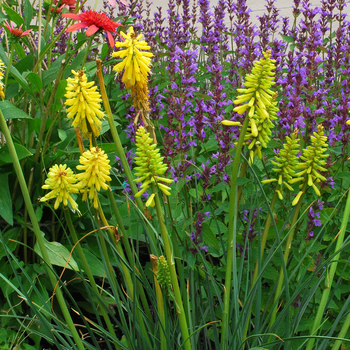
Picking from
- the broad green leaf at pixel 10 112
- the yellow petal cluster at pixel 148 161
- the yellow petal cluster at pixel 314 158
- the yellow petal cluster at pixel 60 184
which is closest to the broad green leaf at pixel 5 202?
the broad green leaf at pixel 10 112

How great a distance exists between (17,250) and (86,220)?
0.42 metres

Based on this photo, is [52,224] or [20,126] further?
[20,126]

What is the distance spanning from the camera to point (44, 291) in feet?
6.99

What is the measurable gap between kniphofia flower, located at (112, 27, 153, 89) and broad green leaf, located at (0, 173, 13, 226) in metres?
1.19

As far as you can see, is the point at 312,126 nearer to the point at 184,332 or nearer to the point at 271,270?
the point at 271,270

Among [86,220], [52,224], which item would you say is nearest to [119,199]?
[86,220]

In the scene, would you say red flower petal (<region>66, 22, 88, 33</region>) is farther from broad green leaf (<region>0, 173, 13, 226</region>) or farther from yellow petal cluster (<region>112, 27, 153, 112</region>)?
broad green leaf (<region>0, 173, 13, 226</region>)

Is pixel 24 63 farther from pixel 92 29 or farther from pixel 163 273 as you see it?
pixel 163 273

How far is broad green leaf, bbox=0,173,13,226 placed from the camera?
6.79 ft

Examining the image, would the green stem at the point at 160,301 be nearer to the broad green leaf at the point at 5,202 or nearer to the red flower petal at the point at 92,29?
the red flower petal at the point at 92,29

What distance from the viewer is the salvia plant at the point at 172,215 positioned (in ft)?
3.82

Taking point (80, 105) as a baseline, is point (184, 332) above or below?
below

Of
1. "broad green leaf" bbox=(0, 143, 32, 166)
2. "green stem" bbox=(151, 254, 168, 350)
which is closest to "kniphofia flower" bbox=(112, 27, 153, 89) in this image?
"green stem" bbox=(151, 254, 168, 350)

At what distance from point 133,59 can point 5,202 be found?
1.28 meters
